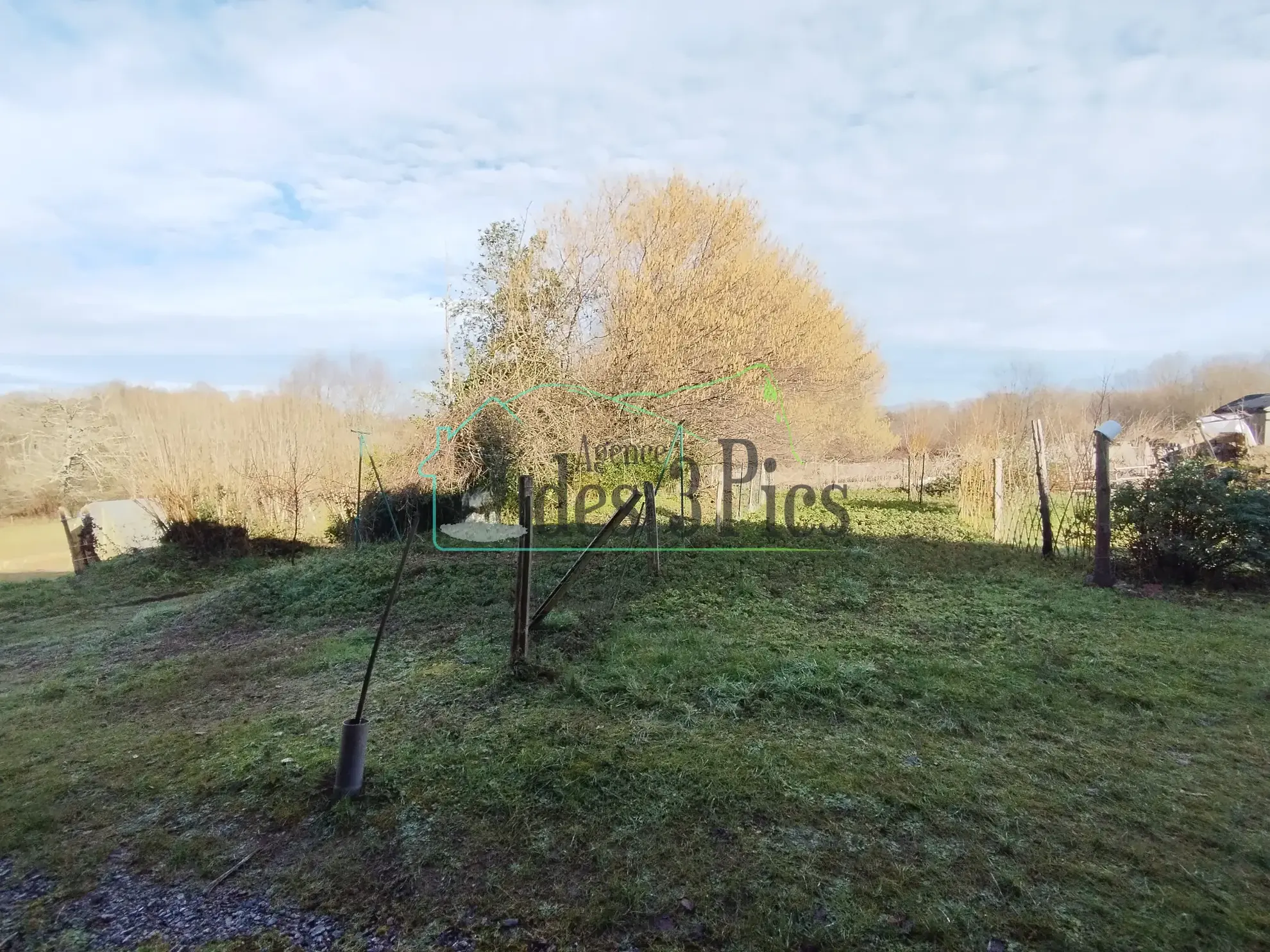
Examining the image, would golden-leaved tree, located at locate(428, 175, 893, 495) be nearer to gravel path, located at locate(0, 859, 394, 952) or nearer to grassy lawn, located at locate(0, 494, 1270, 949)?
grassy lawn, located at locate(0, 494, 1270, 949)

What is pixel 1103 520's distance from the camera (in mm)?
5223

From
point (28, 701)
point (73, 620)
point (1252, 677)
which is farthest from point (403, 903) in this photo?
point (73, 620)

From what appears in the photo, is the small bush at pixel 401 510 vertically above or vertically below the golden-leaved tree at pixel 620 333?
below

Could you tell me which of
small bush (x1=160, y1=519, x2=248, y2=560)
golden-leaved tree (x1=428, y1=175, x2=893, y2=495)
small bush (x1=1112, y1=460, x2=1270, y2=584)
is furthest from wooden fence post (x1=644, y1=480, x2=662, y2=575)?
small bush (x1=160, y1=519, x2=248, y2=560)

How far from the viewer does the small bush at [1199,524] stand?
→ 4.89 m

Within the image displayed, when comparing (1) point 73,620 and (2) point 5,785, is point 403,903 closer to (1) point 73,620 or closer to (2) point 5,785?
(2) point 5,785

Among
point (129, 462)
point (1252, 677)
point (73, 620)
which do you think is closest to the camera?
point (1252, 677)

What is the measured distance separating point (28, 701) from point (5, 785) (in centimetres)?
144

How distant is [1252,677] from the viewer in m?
3.22

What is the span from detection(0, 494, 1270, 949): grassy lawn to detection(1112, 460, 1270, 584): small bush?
346 millimetres

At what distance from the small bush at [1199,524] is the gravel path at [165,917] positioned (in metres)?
6.34

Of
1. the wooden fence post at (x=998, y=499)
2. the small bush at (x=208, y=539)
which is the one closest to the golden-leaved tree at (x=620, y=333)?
the wooden fence post at (x=998, y=499)

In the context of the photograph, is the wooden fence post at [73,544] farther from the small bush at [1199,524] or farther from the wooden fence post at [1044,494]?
the small bush at [1199,524]

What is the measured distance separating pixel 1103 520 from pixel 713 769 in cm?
474
